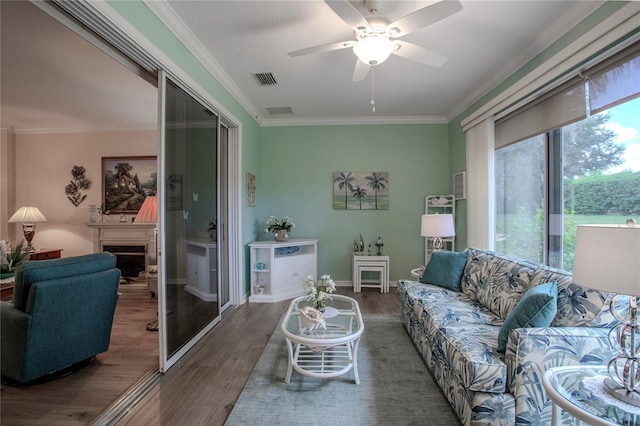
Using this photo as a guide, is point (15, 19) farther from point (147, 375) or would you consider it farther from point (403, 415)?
point (403, 415)

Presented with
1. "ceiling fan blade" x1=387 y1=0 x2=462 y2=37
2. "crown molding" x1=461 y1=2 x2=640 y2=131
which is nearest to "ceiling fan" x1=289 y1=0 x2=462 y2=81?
"ceiling fan blade" x1=387 y1=0 x2=462 y2=37

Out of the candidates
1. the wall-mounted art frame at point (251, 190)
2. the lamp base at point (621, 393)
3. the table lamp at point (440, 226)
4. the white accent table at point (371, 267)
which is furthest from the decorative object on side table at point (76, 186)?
the lamp base at point (621, 393)

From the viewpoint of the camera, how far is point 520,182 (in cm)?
312

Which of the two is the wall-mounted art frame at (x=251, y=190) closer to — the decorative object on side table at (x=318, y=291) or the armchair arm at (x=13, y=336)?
the decorative object on side table at (x=318, y=291)

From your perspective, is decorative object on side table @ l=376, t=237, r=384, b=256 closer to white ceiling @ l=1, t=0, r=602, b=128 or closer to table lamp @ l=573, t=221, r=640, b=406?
white ceiling @ l=1, t=0, r=602, b=128

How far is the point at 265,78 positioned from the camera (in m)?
3.25

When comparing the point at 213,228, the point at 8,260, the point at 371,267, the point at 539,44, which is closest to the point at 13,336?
the point at 213,228

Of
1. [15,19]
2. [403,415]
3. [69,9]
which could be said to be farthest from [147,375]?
[15,19]

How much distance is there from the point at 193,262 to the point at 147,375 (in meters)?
0.93

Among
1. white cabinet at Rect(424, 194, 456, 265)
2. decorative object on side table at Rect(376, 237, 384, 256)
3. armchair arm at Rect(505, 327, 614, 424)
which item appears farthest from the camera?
decorative object on side table at Rect(376, 237, 384, 256)

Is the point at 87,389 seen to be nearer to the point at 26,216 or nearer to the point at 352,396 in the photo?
the point at 352,396

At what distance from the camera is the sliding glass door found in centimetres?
223

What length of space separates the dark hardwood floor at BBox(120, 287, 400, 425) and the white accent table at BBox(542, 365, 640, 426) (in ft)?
5.70

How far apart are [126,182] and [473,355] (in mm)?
5513
